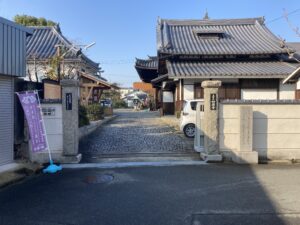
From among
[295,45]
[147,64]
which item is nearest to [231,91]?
[147,64]

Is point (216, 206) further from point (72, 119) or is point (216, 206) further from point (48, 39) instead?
point (48, 39)

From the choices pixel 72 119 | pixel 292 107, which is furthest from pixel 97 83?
pixel 292 107

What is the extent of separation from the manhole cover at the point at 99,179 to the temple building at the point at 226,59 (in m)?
10.1

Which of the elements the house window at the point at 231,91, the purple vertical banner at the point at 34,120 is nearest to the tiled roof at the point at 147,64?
the house window at the point at 231,91

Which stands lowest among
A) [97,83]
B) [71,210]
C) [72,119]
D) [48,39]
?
[71,210]

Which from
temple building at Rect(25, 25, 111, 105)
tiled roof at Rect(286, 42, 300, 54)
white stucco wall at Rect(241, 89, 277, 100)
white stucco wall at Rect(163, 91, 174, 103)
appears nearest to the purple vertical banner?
temple building at Rect(25, 25, 111, 105)

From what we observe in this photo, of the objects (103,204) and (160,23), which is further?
(160,23)

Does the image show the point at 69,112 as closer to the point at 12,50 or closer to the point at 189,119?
the point at 12,50

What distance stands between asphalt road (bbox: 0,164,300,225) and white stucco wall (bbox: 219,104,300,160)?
104cm

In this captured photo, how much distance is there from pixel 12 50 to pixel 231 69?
1291 cm

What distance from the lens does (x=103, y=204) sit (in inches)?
215

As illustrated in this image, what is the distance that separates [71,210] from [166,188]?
79.0 inches

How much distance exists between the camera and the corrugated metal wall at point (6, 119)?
26.5 ft

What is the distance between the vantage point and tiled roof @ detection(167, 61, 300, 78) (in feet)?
56.1
